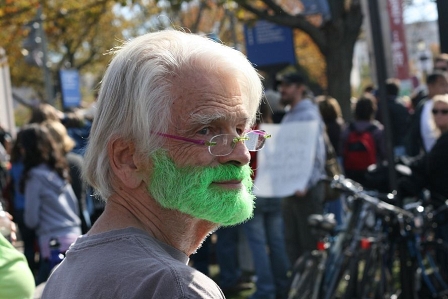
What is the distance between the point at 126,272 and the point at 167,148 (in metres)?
0.32

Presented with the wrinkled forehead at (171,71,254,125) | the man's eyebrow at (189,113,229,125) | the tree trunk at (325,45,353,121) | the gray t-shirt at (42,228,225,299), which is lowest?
the tree trunk at (325,45,353,121)

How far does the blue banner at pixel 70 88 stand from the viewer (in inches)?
843

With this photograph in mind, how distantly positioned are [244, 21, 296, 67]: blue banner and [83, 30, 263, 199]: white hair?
9.39 meters

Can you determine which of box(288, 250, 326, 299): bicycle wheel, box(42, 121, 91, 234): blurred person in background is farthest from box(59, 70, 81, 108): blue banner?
box(288, 250, 326, 299): bicycle wheel

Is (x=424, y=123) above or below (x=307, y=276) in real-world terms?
above

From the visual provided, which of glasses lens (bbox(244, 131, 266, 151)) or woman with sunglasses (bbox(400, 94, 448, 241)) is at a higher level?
glasses lens (bbox(244, 131, 266, 151))

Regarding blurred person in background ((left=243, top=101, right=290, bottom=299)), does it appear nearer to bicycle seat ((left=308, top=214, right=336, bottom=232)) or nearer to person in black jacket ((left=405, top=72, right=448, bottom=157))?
bicycle seat ((left=308, top=214, right=336, bottom=232))

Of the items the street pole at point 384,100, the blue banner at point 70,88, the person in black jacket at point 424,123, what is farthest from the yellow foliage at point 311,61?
the street pole at point 384,100

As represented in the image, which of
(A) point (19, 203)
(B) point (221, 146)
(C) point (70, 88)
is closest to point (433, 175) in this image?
(A) point (19, 203)

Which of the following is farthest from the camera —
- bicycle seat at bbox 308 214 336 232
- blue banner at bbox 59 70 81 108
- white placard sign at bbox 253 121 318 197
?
blue banner at bbox 59 70 81 108

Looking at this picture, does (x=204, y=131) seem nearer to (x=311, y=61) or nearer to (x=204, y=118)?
(x=204, y=118)

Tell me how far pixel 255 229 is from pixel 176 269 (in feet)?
18.8

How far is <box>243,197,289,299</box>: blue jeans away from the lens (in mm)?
7281

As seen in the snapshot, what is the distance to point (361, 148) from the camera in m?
8.90
